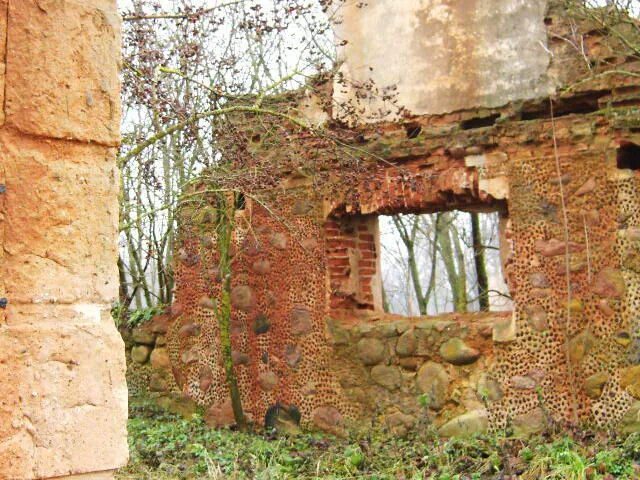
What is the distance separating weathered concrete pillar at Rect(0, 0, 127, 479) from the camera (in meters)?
1.67

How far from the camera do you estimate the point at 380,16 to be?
24.6ft

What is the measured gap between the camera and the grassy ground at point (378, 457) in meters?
5.13

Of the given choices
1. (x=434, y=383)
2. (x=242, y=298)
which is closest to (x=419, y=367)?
(x=434, y=383)

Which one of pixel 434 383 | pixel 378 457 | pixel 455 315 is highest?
pixel 455 315

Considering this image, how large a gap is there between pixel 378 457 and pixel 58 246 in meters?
4.63

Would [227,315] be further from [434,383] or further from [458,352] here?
[458,352]

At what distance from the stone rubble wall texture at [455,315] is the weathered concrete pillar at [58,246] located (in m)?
4.07

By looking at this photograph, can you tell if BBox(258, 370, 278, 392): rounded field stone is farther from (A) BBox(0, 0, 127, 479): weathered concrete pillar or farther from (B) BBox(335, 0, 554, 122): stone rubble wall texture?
(A) BBox(0, 0, 127, 479): weathered concrete pillar

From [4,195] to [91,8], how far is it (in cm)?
48

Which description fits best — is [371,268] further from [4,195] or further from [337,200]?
[4,195]

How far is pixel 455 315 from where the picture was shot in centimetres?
696

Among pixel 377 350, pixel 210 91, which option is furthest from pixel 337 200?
pixel 210 91

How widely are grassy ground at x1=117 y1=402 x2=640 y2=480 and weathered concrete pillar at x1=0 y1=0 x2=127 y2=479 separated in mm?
3735

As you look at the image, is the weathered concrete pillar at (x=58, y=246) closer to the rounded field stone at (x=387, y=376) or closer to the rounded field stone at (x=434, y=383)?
the rounded field stone at (x=434, y=383)
